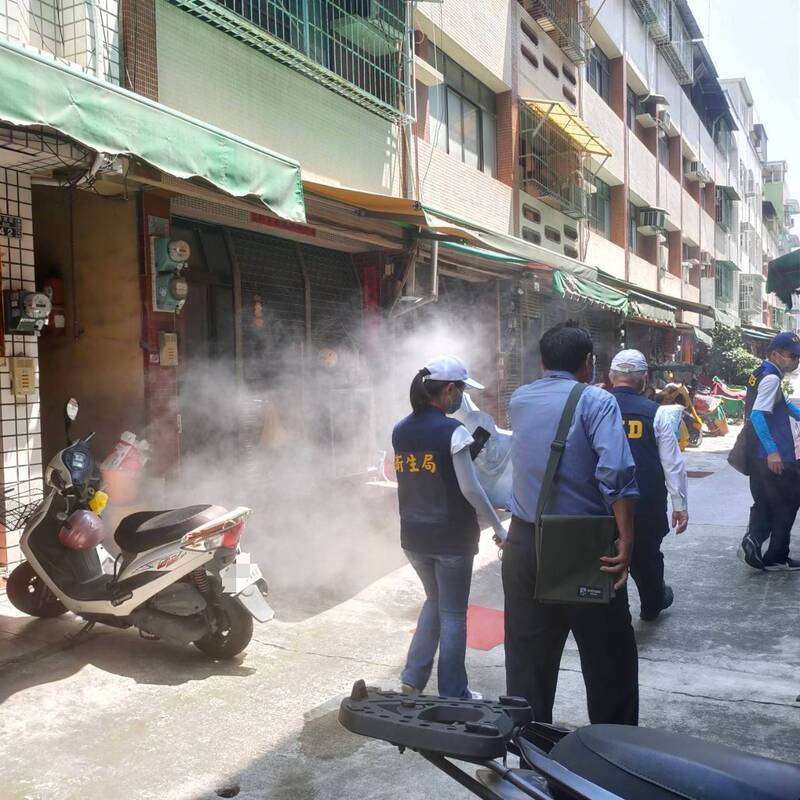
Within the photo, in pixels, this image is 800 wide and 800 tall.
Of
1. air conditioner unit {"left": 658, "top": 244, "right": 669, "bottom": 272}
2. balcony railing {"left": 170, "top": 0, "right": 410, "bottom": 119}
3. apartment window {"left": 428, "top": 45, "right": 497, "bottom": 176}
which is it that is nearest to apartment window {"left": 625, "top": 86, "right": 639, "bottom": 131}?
air conditioner unit {"left": 658, "top": 244, "right": 669, "bottom": 272}

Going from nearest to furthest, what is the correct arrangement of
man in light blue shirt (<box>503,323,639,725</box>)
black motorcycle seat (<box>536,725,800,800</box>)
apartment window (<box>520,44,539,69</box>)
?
black motorcycle seat (<box>536,725,800,800</box>)
man in light blue shirt (<box>503,323,639,725</box>)
apartment window (<box>520,44,539,69</box>)

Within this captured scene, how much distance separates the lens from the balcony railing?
774cm

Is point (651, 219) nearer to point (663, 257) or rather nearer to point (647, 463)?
point (663, 257)

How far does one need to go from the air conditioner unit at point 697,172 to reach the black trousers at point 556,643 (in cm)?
2896

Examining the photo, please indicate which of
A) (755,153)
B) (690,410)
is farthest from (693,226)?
(755,153)

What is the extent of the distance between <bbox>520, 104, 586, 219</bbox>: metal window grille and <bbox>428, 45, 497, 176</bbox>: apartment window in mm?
904

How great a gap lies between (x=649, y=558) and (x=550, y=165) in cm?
1250

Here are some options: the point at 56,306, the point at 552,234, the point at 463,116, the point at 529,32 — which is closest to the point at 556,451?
the point at 56,306

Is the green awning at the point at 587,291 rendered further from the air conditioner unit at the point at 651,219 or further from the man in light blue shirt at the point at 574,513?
the air conditioner unit at the point at 651,219

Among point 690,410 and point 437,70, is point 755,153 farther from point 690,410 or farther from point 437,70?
point 437,70

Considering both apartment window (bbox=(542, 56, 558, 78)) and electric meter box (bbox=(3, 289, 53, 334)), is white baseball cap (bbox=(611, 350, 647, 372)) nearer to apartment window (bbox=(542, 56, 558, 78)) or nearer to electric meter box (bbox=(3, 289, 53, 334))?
electric meter box (bbox=(3, 289, 53, 334))

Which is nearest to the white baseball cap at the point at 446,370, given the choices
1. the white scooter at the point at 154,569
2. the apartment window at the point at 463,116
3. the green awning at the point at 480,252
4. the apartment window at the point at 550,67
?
the white scooter at the point at 154,569

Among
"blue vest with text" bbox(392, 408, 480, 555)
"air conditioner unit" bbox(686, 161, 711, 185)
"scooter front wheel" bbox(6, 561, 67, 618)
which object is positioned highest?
"air conditioner unit" bbox(686, 161, 711, 185)

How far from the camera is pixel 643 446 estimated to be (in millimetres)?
4910
